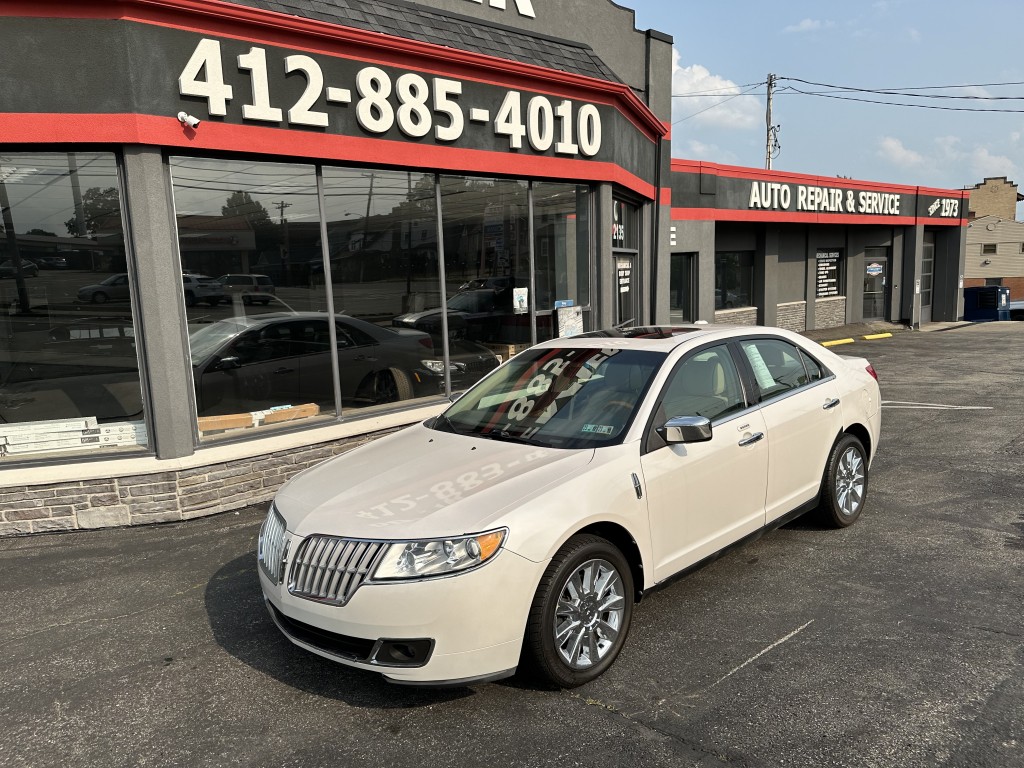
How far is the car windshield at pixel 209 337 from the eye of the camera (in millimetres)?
6543

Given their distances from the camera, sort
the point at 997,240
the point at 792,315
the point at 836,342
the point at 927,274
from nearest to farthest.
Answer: the point at 836,342 → the point at 792,315 → the point at 927,274 → the point at 997,240

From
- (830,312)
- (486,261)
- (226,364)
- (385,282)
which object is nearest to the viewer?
(226,364)

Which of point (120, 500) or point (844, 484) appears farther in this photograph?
point (120, 500)

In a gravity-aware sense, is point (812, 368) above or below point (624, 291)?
below

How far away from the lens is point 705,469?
4156 mm

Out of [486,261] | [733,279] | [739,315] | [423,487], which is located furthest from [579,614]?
[733,279]

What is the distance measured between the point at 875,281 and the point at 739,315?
7.36 metres

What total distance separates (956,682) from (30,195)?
23.1 feet

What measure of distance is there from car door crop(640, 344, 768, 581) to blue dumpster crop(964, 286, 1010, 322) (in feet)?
89.4

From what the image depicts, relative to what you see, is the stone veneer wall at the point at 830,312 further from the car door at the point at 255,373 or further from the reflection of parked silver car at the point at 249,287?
the reflection of parked silver car at the point at 249,287

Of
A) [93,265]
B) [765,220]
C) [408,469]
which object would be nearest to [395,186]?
[93,265]

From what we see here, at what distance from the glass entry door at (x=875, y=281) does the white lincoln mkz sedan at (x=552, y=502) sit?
21.0 m

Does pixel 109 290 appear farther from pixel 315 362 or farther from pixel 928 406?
pixel 928 406

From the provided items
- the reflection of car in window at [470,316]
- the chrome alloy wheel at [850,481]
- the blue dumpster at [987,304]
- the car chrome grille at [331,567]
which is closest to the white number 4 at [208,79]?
the reflection of car in window at [470,316]
